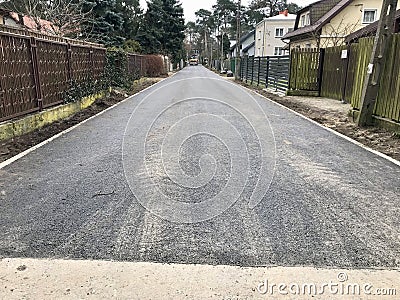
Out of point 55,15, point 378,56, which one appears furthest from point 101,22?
point 378,56

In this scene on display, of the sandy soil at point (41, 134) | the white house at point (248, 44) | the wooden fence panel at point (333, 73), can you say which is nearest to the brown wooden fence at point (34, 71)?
the sandy soil at point (41, 134)

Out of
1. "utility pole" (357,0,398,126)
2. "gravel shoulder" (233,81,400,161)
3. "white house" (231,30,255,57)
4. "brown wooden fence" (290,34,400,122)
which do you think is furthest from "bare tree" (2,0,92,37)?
"white house" (231,30,255,57)

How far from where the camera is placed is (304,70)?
1507 cm

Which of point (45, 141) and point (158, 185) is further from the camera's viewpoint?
point (45, 141)

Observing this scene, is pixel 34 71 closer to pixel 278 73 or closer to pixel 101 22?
pixel 278 73

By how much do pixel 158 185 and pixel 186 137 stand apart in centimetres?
259

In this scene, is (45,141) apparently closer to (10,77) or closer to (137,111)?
(10,77)

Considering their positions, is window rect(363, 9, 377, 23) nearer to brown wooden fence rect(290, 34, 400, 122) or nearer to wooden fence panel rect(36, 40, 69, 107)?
brown wooden fence rect(290, 34, 400, 122)

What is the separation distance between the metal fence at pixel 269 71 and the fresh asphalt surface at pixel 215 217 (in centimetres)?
1144

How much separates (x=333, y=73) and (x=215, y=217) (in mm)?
12229

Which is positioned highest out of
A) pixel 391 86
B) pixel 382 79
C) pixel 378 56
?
pixel 378 56

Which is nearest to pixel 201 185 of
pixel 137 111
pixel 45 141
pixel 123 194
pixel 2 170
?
pixel 123 194

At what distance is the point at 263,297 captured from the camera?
2.21 meters

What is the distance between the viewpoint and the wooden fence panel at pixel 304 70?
48.7ft
